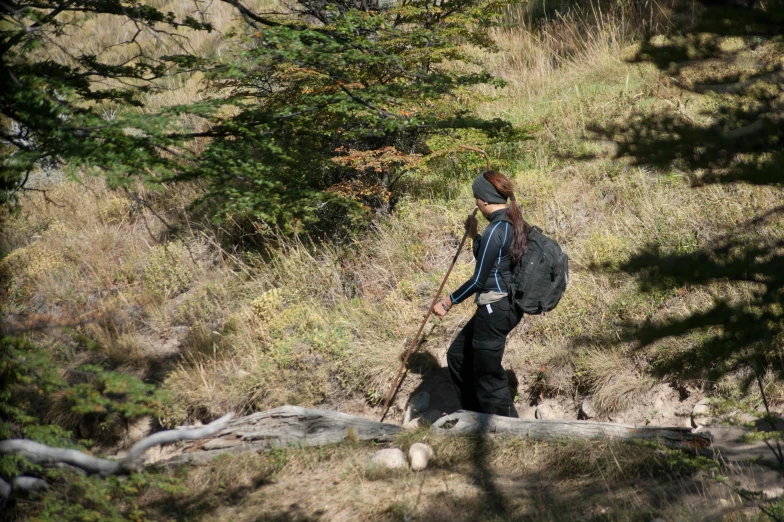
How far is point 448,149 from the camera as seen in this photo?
275 inches

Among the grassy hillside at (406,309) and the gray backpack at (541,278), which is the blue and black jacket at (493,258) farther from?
the grassy hillside at (406,309)

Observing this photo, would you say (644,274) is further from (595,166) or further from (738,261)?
(595,166)

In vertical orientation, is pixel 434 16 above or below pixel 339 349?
above

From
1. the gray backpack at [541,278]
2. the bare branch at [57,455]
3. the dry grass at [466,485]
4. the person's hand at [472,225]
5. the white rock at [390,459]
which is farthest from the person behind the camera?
the white rock at [390,459]

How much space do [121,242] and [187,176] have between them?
6.51 meters

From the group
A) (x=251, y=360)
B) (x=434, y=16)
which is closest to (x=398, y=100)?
(x=434, y=16)

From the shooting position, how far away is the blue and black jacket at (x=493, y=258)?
471cm

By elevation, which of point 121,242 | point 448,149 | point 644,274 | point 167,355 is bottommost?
point 167,355

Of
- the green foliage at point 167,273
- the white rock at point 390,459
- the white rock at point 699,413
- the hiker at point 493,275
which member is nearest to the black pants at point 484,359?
the hiker at point 493,275

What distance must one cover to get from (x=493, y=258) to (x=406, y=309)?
7.93ft

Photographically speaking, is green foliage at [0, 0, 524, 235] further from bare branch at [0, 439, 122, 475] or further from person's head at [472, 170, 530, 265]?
bare branch at [0, 439, 122, 475]

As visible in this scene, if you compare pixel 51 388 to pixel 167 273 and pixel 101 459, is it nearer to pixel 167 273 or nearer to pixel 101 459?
pixel 101 459

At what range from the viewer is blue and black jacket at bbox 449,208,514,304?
4715 millimetres

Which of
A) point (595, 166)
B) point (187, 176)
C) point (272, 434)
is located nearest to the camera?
point (187, 176)
